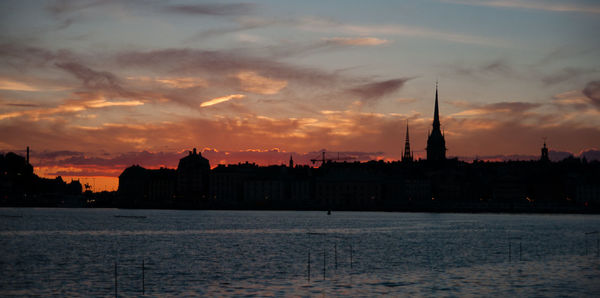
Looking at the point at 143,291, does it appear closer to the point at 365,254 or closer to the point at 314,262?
the point at 314,262

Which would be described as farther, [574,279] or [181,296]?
[574,279]

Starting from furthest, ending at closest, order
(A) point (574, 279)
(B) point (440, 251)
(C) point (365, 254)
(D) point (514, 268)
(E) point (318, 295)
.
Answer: (B) point (440, 251), (C) point (365, 254), (D) point (514, 268), (A) point (574, 279), (E) point (318, 295)

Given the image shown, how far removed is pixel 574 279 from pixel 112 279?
1167 inches

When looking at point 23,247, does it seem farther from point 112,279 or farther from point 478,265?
point 478,265

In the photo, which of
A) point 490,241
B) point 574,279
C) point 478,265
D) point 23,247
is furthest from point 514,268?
point 23,247

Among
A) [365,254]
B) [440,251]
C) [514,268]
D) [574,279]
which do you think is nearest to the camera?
[574,279]

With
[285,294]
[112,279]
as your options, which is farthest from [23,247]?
[285,294]

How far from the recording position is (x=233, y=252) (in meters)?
73.6

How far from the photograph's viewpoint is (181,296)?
42.3 metres

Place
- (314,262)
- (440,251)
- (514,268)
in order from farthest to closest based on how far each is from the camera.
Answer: (440,251) → (314,262) → (514,268)

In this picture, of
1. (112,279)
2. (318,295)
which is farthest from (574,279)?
(112,279)

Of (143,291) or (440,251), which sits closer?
(143,291)

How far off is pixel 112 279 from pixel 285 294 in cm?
1363

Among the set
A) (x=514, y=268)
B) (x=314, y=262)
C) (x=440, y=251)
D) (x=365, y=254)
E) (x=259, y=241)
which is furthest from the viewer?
(x=259, y=241)
